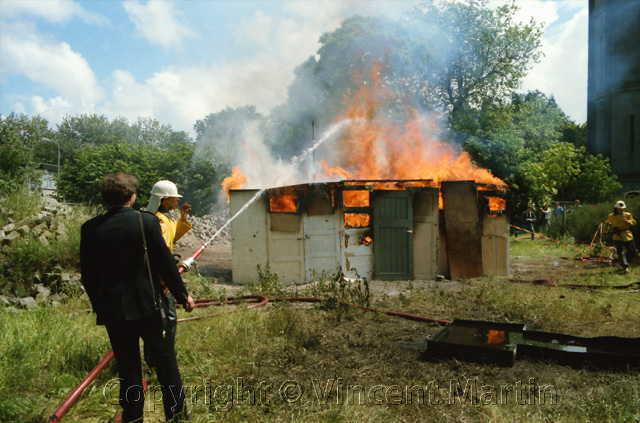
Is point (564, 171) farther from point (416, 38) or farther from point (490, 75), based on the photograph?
point (416, 38)

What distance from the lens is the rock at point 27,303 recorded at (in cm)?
793

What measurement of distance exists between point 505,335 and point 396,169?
10117 millimetres

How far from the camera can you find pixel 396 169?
51.6 feet

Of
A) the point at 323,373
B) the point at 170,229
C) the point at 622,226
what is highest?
the point at 170,229

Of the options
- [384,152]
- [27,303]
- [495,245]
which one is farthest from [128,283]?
[384,152]

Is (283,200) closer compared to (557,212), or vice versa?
(283,200)

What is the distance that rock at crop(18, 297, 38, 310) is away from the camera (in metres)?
7.93

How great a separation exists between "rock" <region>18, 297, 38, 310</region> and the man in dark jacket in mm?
5664

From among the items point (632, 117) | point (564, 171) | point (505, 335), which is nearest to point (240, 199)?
point (505, 335)

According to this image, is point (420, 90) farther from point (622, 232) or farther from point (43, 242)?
point (43, 242)

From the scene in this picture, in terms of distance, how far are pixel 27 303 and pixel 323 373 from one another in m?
6.29

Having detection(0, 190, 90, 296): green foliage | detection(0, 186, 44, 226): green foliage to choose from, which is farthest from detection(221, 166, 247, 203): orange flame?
detection(0, 186, 44, 226): green foliage

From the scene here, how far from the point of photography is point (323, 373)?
505 cm

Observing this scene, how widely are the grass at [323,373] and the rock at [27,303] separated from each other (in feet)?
2.00
